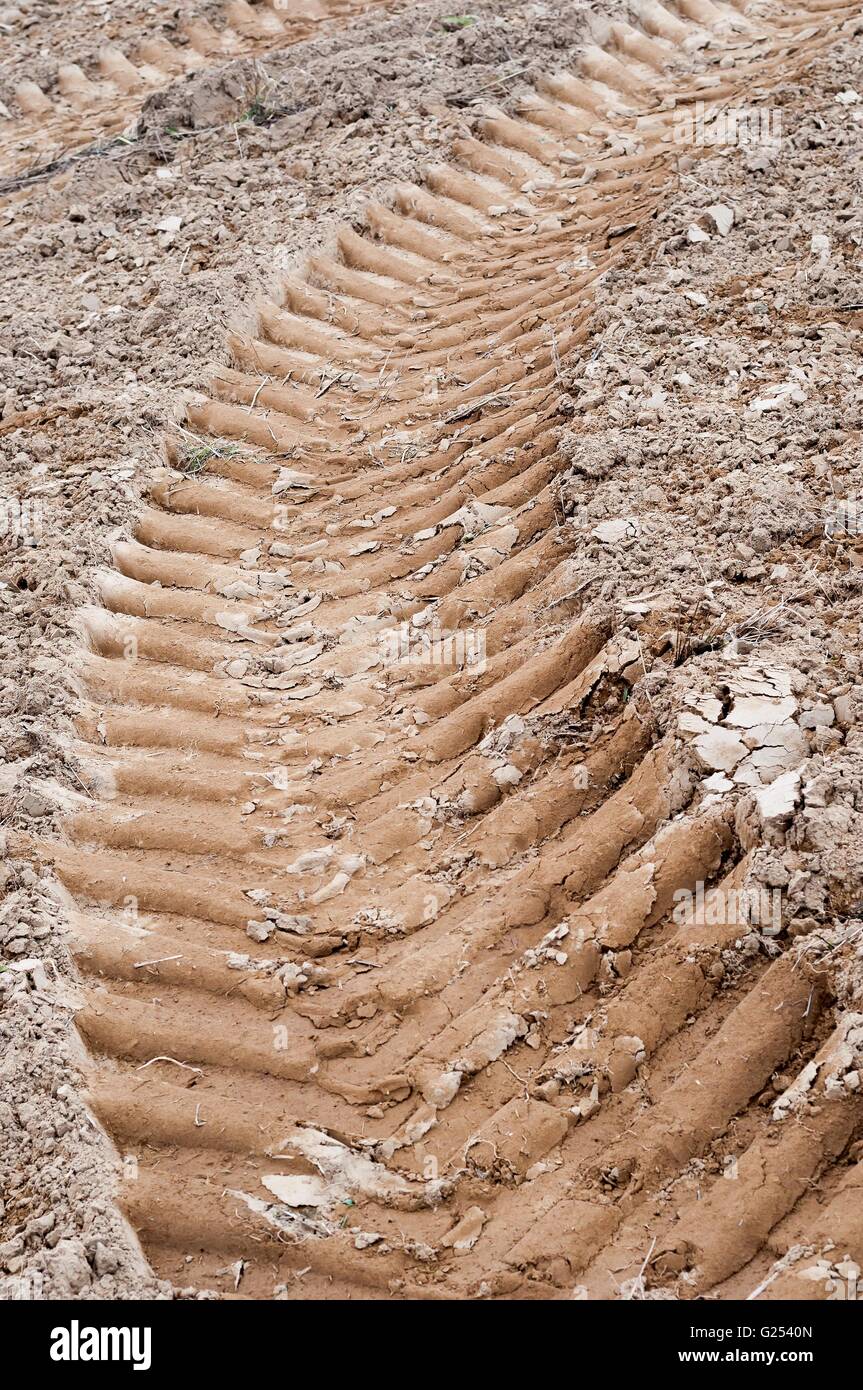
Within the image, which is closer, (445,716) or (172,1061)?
(172,1061)

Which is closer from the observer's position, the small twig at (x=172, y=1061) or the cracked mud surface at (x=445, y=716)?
the cracked mud surface at (x=445, y=716)

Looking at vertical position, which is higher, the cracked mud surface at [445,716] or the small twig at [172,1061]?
the cracked mud surface at [445,716]

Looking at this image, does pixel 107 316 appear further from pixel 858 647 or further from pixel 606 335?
pixel 858 647

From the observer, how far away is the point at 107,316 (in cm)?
572

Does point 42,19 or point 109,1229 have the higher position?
point 42,19

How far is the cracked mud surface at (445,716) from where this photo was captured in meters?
2.79

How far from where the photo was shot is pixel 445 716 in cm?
388

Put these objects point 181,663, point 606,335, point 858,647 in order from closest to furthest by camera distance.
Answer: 1. point 858,647
2. point 181,663
3. point 606,335

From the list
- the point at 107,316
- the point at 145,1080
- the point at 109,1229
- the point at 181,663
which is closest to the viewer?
the point at 109,1229

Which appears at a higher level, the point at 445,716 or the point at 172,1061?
the point at 445,716

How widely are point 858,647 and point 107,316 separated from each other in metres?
3.75

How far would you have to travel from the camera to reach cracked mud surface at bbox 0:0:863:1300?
2.79 metres

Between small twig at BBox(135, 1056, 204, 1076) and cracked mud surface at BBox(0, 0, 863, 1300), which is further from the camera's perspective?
small twig at BBox(135, 1056, 204, 1076)
